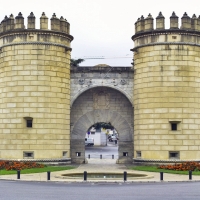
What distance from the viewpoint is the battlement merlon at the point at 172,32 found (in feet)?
113

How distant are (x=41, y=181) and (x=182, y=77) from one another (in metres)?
13.9

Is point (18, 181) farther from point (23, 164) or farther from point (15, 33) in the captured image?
point (15, 33)

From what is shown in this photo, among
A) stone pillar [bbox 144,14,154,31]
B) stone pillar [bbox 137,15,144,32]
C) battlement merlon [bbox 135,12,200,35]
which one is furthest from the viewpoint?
stone pillar [bbox 137,15,144,32]

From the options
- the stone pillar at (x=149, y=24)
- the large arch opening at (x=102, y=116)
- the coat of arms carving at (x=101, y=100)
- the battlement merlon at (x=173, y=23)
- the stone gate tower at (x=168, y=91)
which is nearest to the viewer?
the stone gate tower at (x=168, y=91)

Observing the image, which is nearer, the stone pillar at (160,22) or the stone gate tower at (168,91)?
the stone gate tower at (168,91)

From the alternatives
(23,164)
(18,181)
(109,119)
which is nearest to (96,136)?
(109,119)

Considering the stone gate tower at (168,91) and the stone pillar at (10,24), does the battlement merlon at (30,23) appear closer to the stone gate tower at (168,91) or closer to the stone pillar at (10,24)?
the stone pillar at (10,24)

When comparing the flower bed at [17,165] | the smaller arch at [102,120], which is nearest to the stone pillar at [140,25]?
the smaller arch at [102,120]

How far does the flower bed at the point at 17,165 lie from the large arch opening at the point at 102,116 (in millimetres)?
5660

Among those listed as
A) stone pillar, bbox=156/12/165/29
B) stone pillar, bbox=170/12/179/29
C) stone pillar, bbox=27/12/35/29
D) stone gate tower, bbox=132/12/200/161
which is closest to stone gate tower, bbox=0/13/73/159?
stone pillar, bbox=27/12/35/29

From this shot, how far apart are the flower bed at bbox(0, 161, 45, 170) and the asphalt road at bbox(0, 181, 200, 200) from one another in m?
6.15

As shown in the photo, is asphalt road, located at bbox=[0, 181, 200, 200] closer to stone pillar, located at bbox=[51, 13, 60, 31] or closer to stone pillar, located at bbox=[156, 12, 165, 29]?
stone pillar, located at bbox=[156, 12, 165, 29]

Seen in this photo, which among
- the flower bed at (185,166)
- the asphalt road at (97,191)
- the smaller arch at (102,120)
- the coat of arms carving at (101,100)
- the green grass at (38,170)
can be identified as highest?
the coat of arms carving at (101,100)

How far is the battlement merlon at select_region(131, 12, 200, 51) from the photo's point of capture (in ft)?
113
